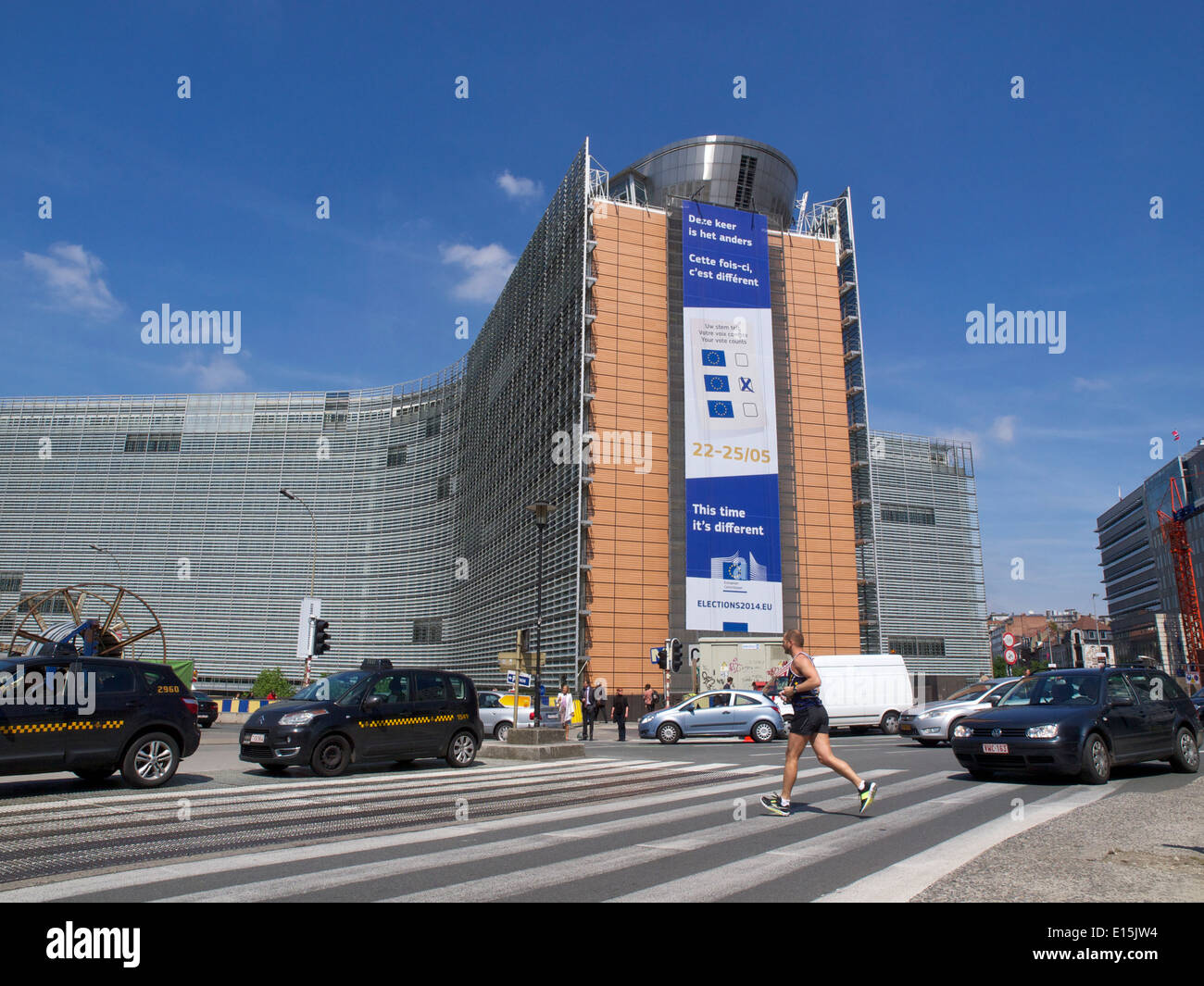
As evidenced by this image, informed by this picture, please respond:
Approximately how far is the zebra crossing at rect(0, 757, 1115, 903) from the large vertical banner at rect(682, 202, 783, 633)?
2693 centimetres

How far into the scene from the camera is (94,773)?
10.0m

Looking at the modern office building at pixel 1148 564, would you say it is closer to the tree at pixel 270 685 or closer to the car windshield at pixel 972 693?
the car windshield at pixel 972 693

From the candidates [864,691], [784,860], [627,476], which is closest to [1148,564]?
[627,476]

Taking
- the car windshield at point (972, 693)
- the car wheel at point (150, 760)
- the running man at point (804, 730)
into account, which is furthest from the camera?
the car windshield at point (972, 693)

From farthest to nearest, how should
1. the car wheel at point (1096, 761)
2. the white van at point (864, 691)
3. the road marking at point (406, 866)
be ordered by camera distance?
the white van at point (864, 691) < the car wheel at point (1096, 761) < the road marking at point (406, 866)

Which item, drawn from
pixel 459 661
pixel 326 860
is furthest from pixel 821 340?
pixel 326 860

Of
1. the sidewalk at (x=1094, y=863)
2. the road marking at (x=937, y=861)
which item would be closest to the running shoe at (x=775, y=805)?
the road marking at (x=937, y=861)

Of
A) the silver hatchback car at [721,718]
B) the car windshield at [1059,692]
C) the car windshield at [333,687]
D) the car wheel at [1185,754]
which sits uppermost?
the car windshield at [333,687]

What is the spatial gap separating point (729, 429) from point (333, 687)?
97.5 ft

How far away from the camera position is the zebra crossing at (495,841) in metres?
5.04

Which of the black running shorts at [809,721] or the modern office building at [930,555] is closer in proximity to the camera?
the black running shorts at [809,721]

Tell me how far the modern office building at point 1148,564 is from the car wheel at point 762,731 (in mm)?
70607
